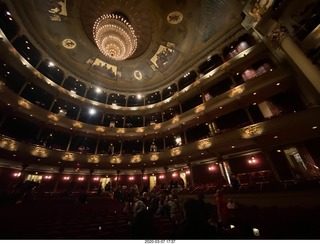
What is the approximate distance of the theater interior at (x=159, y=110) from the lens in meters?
6.82

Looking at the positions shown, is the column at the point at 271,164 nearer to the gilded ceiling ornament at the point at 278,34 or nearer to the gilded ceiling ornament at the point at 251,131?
the gilded ceiling ornament at the point at 251,131

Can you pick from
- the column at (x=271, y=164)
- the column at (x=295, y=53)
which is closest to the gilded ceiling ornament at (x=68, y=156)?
the column at (x=271, y=164)

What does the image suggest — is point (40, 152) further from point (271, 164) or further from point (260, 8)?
point (260, 8)

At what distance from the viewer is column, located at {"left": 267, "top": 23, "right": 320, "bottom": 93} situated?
6.24 meters

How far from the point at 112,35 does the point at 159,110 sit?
379 inches

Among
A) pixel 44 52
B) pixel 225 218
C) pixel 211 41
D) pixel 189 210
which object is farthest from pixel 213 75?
pixel 44 52

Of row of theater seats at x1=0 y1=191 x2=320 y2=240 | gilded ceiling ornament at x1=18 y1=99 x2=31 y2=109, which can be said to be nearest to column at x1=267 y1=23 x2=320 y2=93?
row of theater seats at x1=0 y1=191 x2=320 y2=240

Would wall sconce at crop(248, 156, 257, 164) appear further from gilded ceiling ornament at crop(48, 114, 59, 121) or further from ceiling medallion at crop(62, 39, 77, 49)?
ceiling medallion at crop(62, 39, 77, 49)

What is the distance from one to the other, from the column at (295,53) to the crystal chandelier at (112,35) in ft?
34.8

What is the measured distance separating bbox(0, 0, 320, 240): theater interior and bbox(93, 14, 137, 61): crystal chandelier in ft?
0.29

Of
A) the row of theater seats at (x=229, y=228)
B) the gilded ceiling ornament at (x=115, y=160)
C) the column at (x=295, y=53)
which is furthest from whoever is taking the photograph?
the gilded ceiling ornament at (x=115, y=160)

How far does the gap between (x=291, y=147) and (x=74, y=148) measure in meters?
20.0

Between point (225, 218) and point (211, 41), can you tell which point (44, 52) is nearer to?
point (211, 41)

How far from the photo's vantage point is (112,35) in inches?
482
